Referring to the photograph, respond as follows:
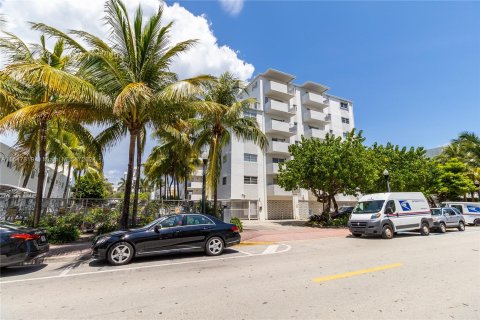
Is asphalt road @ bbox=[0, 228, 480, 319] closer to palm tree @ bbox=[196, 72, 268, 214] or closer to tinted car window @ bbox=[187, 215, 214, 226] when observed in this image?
tinted car window @ bbox=[187, 215, 214, 226]

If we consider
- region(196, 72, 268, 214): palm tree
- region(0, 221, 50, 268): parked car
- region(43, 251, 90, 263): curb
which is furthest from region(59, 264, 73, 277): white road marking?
region(196, 72, 268, 214): palm tree

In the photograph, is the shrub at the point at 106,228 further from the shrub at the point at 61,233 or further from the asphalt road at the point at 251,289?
the asphalt road at the point at 251,289

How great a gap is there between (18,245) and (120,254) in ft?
8.31

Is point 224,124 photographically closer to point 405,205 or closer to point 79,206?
point 79,206

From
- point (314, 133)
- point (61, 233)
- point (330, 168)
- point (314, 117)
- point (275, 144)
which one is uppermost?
point (314, 117)

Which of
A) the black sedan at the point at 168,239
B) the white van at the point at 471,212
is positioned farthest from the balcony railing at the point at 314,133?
the black sedan at the point at 168,239

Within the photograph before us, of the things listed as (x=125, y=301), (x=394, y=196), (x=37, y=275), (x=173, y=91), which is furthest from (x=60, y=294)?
(x=394, y=196)

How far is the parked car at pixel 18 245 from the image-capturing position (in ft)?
21.8

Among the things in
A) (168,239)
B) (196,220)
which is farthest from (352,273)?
(168,239)

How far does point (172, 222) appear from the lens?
28.3ft

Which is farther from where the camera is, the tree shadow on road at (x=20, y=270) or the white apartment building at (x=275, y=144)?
the white apartment building at (x=275, y=144)

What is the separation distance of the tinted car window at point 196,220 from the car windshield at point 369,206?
925 cm

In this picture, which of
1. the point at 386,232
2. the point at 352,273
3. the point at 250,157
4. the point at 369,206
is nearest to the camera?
the point at 352,273

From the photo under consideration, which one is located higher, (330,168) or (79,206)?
(330,168)
